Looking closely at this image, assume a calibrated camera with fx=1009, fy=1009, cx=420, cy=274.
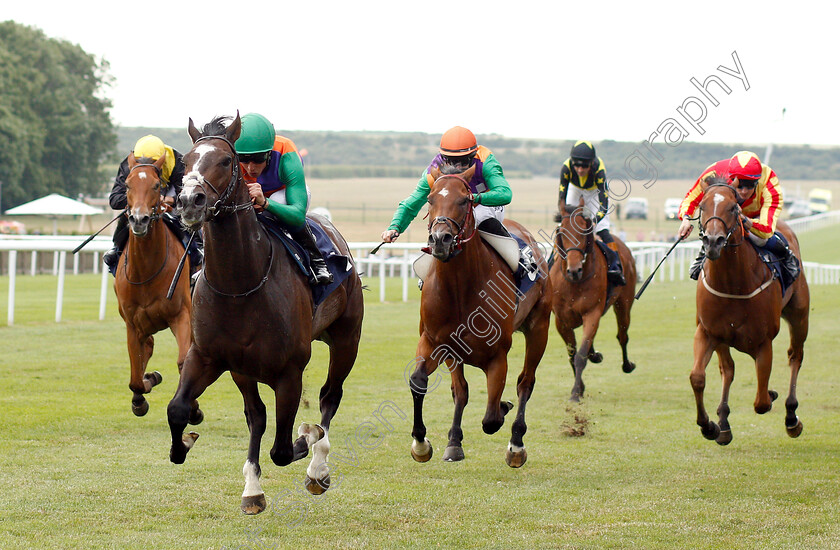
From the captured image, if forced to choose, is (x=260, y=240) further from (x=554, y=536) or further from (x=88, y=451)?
(x=88, y=451)

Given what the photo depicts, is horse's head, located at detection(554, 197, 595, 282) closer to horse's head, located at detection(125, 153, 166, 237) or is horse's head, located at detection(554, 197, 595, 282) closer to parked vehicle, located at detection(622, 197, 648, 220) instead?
horse's head, located at detection(125, 153, 166, 237)

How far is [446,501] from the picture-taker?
5859 millimetres

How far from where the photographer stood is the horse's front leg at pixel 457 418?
619cm

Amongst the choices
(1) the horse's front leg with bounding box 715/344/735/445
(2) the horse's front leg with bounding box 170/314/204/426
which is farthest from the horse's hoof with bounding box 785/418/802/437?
(2) the horse's front leg with bounding box 170/314/204/426

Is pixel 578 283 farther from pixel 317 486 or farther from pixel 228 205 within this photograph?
pixel 228 205

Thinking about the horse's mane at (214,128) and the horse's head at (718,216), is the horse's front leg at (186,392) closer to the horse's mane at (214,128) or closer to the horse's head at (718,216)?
the horse's mane at (214,128)

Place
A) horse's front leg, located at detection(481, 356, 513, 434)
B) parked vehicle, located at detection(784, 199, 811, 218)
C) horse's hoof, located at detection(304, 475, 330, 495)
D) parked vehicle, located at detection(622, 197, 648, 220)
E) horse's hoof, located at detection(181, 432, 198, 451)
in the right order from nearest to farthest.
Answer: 1. horse's hoof, located at detection(181, 432, 198, 451)
2. horse's hoof, located at detection(304, 475, 330, 495)
3. horse's front leg, located at detection(481, 356, 513, 434)
4. parked vehicle, located at detection(622, 197, 648, 220)
5. parked vehicle, located at detection(784, 199, 811, 218)

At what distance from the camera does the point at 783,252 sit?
25.3 ft

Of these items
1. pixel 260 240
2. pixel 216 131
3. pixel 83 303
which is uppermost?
pixel 216 131

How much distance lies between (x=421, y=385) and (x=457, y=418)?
381 millimetres

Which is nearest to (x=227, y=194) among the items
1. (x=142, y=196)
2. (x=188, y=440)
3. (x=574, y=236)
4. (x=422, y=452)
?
(x=188, y=440)

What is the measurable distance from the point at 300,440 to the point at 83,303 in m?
13.3

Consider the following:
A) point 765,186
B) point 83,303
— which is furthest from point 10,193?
point 765,186

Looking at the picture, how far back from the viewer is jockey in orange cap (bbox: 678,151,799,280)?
24.4ft
